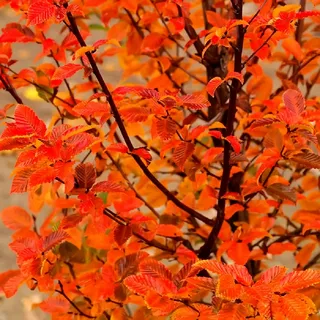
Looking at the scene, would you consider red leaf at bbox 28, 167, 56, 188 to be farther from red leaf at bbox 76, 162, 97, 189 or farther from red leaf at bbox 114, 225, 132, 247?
red leaf at bbox 114, 225, 132, 247

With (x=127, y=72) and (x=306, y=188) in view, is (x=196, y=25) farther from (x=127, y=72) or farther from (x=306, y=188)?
(x=306, y=188)

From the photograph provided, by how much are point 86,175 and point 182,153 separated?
4.7 inches

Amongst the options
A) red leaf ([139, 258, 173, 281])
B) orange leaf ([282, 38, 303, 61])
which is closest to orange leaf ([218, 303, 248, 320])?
red leaf ([139, 258, 173, 281])

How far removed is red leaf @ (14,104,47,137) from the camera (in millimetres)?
606

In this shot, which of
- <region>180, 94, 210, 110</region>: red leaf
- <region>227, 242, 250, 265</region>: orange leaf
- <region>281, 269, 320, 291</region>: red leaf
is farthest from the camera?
<region>227, 242, 250, 265</region>: orange leaf

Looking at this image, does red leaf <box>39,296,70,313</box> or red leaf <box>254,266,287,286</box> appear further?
red leaf <box>39,296,70,313</box>

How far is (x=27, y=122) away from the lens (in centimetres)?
61

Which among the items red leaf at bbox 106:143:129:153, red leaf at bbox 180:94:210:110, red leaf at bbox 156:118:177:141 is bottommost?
red leaf at bbox 106:143:129:153

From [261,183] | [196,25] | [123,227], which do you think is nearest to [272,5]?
[196,25]

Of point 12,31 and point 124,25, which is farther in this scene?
point 124,25

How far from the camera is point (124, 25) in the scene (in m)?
0.98

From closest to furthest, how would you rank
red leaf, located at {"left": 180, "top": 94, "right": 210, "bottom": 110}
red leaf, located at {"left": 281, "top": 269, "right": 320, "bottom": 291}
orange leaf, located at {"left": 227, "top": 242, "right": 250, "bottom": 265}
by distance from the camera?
1. red leaf, located at {"left": 281, "top": 269, "right": 320, "bottom": 291}
2. red leaf, located at {"left": 180, "top": 94, "right": 210, "bottom": 110}
3. orange leaf, located at {"left": 227, "top": 242, "right": 250, "bottom": 265}

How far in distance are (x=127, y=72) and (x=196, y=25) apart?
0.48 ft

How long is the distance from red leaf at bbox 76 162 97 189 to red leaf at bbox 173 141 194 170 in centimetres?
10
